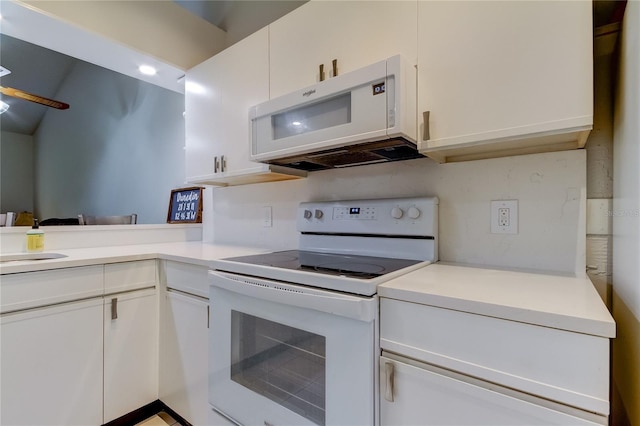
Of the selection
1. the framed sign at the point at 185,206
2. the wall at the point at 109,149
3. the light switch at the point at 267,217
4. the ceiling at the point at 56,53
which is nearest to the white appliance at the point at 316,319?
the light switch at the point at 267,217

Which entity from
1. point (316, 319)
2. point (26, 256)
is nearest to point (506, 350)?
point (316, 319)

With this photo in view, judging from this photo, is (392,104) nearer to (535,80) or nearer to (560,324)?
(535,80)

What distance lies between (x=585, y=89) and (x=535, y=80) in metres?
0.12

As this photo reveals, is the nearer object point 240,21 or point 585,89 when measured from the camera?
point 585,89

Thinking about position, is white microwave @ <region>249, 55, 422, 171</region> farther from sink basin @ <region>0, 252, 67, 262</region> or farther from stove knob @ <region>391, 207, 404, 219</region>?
sink basin @ <region>0, 252, 67, 262</region>

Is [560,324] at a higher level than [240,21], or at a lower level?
lower

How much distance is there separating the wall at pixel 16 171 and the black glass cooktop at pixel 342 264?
661cm

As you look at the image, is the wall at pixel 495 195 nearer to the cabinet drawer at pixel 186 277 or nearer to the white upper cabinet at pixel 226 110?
the white upper cabinet at pixel 226 110

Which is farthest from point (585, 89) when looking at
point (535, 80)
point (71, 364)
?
point (71, 364)

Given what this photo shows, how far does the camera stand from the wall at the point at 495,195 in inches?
39.9

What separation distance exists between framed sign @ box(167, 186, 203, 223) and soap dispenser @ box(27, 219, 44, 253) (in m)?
0.93

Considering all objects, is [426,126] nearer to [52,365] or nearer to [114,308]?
[114,308]

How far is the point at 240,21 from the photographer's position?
226 centimetres

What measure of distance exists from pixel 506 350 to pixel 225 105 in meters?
1.76
